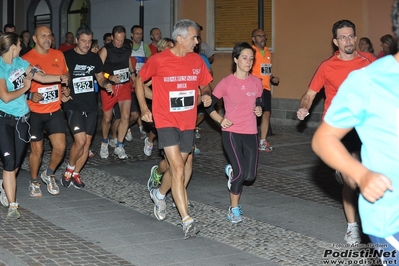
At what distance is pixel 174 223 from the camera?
7336mm

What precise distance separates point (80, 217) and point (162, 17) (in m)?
12.5

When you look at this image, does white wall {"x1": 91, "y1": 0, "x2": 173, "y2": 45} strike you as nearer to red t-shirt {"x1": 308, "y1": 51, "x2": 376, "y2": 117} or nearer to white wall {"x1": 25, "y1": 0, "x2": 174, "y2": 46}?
white wall {"x1": 25, "y1": 0, "x2": 174, "y2": 46}

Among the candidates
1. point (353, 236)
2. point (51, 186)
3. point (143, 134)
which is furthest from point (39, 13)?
point (353, 236)

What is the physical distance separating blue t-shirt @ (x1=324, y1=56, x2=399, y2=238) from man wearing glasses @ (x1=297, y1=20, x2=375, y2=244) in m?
3.30

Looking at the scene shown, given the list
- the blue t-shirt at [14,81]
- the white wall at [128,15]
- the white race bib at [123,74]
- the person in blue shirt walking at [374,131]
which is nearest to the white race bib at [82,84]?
the blue t-shirt at [14,81]

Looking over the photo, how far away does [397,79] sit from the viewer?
3.09 meters

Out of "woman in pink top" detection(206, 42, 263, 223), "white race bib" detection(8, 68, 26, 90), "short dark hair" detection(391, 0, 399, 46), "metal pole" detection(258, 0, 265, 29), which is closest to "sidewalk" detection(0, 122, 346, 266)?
"woman in pink top" detection(206, 42, 263, 223)

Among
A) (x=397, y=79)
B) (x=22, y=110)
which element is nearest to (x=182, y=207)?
(x=22, y=110)

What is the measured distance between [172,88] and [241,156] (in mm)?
992

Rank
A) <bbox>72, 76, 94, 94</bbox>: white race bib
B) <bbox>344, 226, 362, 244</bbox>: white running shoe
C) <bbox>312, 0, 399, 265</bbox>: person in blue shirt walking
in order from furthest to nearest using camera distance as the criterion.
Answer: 1. <bbox>72, 76, 94, 94</bbox>: white race bib
2. <bbox>344, 226, 362, 244</bbox>: white running shoe
3. <bbox>312, 0, 399, 265</bbox>: person in blue shirt walking

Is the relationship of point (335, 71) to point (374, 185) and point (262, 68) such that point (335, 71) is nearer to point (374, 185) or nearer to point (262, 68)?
point (374, 185)

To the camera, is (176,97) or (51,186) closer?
(176,97)

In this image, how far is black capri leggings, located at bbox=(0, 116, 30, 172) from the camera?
7348 mm

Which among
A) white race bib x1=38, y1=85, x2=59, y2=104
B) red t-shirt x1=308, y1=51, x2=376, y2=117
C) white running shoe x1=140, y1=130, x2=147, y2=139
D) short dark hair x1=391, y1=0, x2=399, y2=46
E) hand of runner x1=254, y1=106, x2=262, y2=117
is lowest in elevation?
white running shoe x1=140, y1=130, x2=147, y2=139
